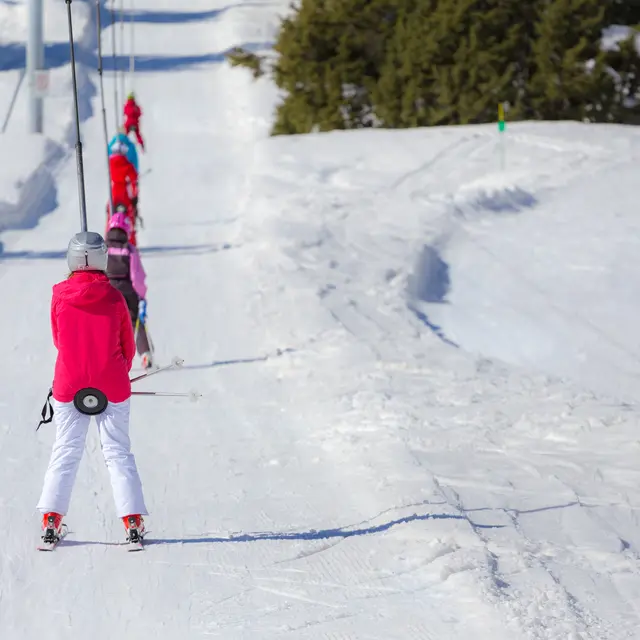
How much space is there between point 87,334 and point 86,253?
404 mm

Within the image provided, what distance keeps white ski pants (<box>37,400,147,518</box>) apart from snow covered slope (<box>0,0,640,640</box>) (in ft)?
0.98

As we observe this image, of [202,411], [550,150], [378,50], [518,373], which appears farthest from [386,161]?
[202,411]

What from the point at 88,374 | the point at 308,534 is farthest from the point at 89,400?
the point at 308,534

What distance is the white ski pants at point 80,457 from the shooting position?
6.11 metres

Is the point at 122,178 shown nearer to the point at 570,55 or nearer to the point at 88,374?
the point at 88,374

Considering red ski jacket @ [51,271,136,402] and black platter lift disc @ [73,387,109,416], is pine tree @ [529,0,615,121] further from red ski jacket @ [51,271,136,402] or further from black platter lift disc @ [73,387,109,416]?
black platter lift disc @ [73,387,109,416]

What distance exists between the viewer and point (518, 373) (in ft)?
35.6

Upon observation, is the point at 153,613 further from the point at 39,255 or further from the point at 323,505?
the point at 39,255

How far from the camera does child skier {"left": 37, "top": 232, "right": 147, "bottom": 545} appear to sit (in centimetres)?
597

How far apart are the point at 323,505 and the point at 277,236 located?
9.29 metres

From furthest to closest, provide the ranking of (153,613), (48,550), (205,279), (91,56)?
(91,56) < (205,279) < (48,550) < (153,613)

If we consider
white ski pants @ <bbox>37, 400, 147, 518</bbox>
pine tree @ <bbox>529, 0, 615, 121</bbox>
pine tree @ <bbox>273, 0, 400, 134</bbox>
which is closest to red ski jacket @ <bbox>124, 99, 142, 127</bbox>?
pine tree @ <bbox>273, 0, 400, 134</bbox>

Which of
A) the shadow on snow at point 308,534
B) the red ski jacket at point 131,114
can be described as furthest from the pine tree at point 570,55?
the shadow on snow at point 308,534

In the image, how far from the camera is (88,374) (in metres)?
6.03
